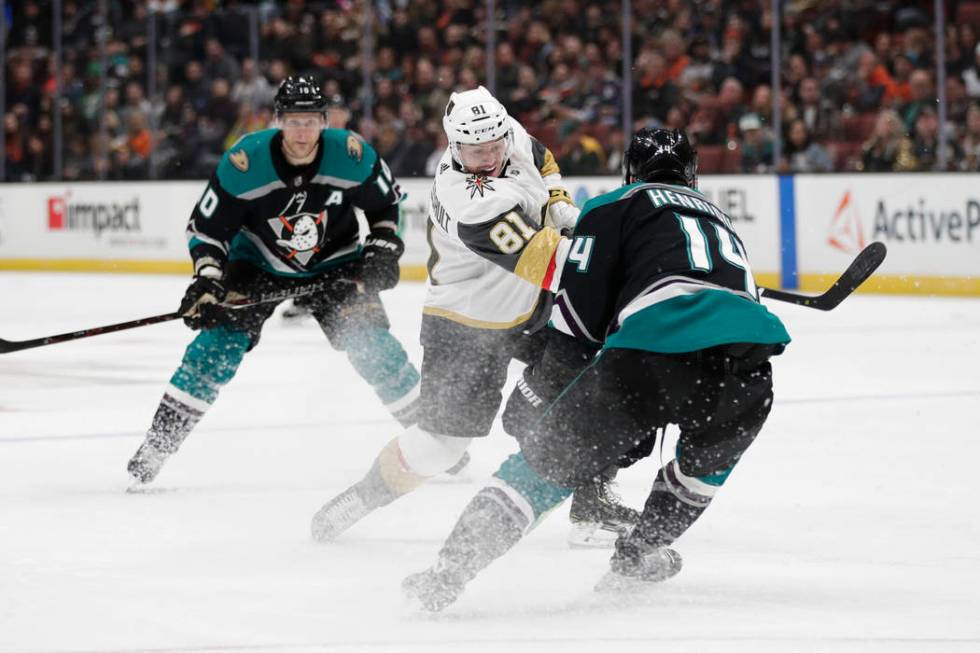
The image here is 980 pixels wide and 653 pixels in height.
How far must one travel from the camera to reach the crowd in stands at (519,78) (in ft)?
30.2

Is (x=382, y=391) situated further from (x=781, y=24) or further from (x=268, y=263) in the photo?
(x=781, y=24)

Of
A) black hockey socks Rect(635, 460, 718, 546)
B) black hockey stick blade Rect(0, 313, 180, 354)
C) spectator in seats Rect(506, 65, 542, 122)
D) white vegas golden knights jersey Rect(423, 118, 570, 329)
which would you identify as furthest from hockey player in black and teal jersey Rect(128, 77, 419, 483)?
spectator in seats Rect(506, 65, 542, 122)

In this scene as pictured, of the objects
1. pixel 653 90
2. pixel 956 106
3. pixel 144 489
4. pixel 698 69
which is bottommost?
pixel 144 489

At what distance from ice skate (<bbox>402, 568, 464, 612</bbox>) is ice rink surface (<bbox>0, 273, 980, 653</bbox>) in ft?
0.13

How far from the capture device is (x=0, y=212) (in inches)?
469

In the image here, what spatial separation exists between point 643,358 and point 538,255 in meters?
0.28

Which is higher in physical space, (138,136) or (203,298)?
(138,136)

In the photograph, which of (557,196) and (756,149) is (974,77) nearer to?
(756,149)

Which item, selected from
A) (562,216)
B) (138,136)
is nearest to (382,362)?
(562,216)

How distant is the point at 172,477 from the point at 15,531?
74cm

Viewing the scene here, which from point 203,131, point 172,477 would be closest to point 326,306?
point 172,477

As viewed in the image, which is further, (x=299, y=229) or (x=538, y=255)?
(x=299, y=229)

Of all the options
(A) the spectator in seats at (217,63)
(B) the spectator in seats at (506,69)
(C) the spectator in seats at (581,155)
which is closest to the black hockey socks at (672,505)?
(C) the spectator in seats at (581,155)

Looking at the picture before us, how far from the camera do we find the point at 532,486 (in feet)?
8.87
